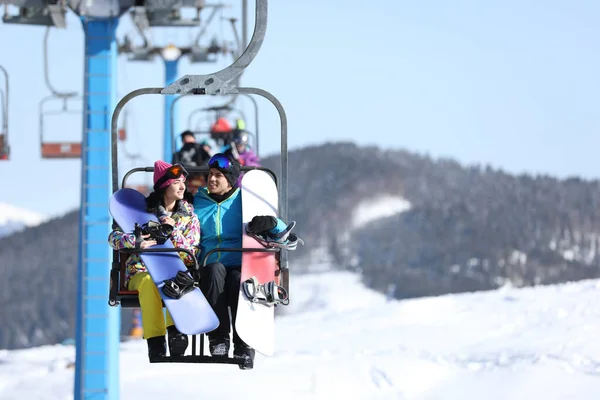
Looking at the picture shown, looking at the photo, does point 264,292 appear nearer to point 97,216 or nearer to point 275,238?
point 275,238

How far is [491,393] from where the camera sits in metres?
12.0

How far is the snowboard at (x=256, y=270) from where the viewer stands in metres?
6.18

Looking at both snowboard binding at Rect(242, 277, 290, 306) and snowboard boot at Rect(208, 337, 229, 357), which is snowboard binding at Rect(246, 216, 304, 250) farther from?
snowboard boot at Rect(208, 337, 229, 357)

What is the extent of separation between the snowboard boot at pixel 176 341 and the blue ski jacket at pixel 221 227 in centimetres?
38

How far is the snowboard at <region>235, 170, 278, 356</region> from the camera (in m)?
6.18

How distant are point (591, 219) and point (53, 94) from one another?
117772 mm

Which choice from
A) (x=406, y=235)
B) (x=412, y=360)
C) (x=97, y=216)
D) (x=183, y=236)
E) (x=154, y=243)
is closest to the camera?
(x=154, y=243)

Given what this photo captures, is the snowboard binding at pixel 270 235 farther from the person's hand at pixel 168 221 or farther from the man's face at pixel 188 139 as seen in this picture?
the man's face at pixel 188 139

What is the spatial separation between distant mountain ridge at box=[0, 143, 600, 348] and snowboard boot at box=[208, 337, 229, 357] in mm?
97082

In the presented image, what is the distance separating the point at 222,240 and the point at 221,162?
1.37 feet

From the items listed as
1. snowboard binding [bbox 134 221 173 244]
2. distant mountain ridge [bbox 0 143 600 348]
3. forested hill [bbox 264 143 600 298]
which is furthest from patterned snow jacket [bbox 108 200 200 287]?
forested hill [bbox 264 143 600 298]

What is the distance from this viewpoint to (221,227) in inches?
251

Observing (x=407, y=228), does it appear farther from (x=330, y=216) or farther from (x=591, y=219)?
(x=591, y=219)

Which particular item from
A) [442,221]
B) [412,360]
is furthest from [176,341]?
[442,221]
